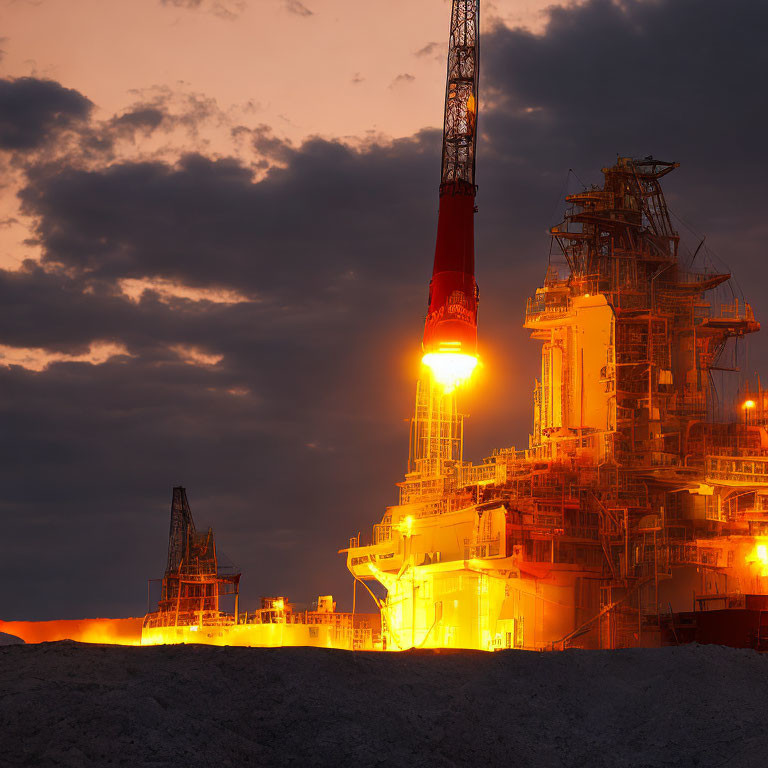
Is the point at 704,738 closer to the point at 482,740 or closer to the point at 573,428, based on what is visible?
the point at 482,740

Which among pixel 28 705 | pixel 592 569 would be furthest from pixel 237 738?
pixel 592 569

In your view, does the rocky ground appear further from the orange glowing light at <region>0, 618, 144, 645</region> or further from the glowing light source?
the orange glowing light at <region>0, 618, 144, 645</region>

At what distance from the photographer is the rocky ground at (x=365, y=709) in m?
28.9

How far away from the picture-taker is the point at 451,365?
70438mm

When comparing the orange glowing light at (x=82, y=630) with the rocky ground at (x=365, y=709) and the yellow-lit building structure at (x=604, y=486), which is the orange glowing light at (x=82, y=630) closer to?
the yellow-lit building structure at (x=604, y=486)

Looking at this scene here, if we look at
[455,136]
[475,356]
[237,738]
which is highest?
[455,136]

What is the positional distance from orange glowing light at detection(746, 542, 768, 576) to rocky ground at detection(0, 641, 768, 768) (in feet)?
80.3

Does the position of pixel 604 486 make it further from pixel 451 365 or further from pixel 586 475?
pixel 451 365

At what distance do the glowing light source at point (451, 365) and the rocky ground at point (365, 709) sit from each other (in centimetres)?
3053

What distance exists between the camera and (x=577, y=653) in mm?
42781

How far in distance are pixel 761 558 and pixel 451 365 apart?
21091mm

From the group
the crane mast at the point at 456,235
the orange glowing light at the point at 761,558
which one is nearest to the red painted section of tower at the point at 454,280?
the crane mast at the point at 456,235

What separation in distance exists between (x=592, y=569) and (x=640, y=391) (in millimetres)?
12305

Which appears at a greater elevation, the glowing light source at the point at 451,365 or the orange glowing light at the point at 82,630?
the glowing light source at the point at 451,365
